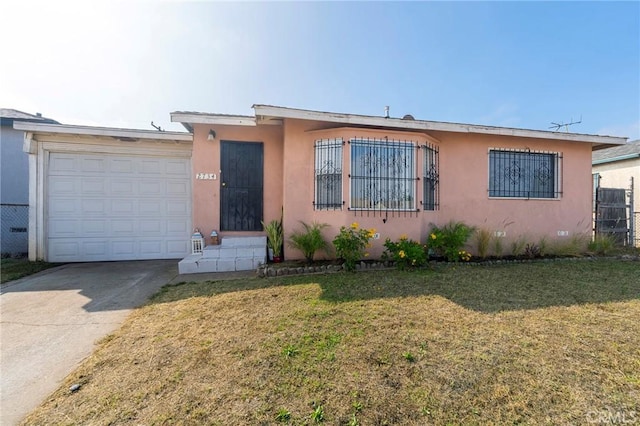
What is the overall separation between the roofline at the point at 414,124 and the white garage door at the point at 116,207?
3209mm

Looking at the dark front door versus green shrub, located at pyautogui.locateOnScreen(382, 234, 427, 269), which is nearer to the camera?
green shrub, located at pyautogui.locateOnScreen(382, 234, 427, 269)

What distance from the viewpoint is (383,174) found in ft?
19.5

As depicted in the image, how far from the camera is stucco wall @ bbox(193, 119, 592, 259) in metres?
5.82

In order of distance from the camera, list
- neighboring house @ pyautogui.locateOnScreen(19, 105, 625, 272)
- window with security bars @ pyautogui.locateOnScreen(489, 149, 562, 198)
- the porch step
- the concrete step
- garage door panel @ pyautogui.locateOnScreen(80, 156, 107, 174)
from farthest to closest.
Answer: window with security bars @ pyautogui.locateOnScreen(489, 149, 562, 198)
garage door panel @ pyautogui.locateOnScreen(80, 156, 107, 174)
the concrete step
neighboring house @ pyautogui.locateOnScreen(19, 105, 625, 272)
the porch step

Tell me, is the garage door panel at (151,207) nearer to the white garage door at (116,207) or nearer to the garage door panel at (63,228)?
the white garage door at (116,207)

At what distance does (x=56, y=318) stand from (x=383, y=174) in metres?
6.00

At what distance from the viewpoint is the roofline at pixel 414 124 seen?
5.27m

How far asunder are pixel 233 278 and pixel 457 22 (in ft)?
30.6

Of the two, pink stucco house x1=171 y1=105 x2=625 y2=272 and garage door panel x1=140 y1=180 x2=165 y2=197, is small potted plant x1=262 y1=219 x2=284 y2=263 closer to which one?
pink stucco house x1=171 y1=105 x2=625 y2=272

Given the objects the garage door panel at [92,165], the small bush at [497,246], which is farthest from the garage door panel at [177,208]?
the small bush at [497,246]

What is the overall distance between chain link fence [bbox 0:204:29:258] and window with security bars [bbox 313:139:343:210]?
27.7 ft

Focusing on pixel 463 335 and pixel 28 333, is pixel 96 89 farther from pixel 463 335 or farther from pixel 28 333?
pixel 463 335

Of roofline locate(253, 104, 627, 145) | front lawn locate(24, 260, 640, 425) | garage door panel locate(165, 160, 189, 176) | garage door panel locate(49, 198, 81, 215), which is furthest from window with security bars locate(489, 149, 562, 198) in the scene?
garage door panel locate(49, 198, 81, 215)

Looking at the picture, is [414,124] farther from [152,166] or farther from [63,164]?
[63,164]
